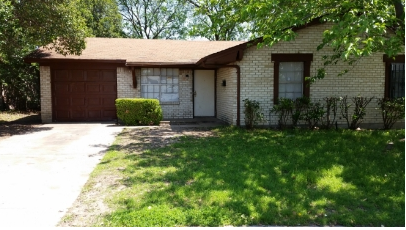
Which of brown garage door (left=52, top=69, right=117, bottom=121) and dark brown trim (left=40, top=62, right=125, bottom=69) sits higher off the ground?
dark brown trim (left=40, top=62, right=125, bottom=69)

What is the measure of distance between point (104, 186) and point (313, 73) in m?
8.67

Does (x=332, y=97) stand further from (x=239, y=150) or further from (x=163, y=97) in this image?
(x=163, y=97)

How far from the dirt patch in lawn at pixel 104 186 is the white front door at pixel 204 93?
4662mm

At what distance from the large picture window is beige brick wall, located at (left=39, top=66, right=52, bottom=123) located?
150 inches

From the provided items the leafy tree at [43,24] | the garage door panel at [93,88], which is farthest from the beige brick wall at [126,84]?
the leafy tree at [43,24]

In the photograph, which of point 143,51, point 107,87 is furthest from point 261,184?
point 143,51

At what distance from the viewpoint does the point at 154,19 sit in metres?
35.2

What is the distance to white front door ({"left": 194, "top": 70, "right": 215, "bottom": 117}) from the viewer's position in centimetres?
1468

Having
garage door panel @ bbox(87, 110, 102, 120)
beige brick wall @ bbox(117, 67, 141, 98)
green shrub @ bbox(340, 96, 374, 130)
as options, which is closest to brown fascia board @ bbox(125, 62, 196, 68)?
beige brick wall @ bbox(117, 67, 141, 98)

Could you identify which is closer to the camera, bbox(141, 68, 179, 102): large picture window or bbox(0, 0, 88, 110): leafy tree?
bbox(0, 0, 88, 110): leafy tree

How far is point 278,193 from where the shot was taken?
15.3 ft

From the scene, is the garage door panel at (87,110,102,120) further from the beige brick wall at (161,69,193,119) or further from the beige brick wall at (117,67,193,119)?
the beige brick wall at (161,69,193,119)

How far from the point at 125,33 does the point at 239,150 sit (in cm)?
3001

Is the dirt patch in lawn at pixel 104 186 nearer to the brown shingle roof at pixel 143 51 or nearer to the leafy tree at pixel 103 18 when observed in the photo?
the brown shingle roof at pixel 143 51
